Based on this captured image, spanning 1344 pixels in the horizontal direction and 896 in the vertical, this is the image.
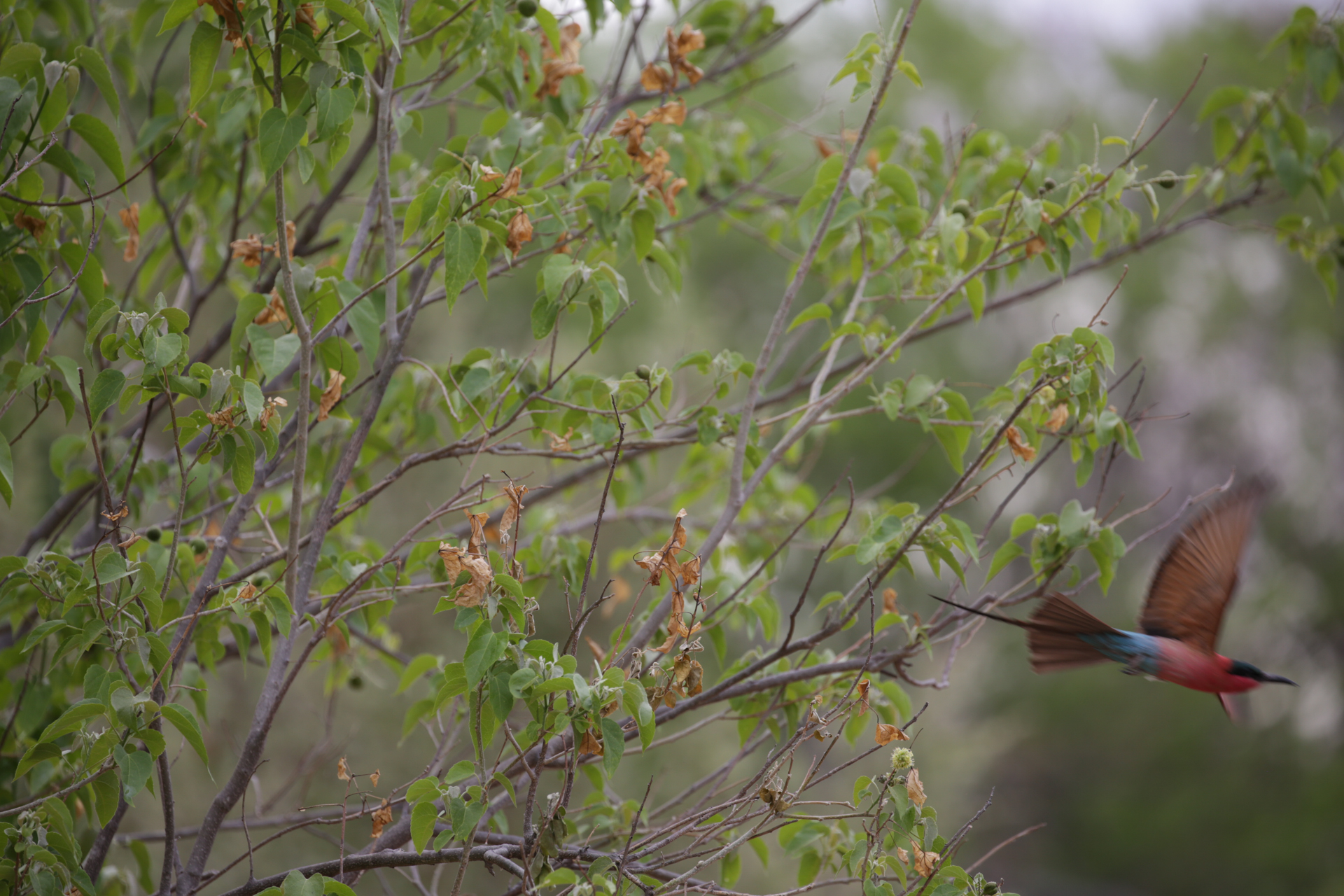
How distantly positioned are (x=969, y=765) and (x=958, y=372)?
6.10 m

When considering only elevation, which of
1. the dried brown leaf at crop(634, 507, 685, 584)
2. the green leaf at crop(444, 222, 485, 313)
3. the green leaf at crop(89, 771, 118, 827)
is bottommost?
the green leaf at crop(89, 771, 118, 827)

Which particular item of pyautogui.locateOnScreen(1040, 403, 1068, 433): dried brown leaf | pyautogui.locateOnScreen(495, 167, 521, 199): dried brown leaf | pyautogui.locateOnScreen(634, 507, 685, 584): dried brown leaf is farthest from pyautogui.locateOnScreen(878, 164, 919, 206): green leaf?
pyautogui.locateOnScreen(634, 507, 685, 584): dried brown leaf

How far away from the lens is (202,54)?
4.66ft

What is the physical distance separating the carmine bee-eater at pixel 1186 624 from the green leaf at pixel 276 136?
141 centimetres

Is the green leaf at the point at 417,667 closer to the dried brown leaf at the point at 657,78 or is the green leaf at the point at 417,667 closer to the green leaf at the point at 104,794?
the green leaf at the point at 104,794

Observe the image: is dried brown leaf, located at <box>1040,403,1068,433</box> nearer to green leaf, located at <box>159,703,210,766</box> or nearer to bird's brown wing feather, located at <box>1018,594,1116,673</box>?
bird's brown wing feather, located at <box>1018,594,1116,673</box>

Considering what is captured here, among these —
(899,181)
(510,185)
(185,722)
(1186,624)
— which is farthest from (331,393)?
(1186,624)

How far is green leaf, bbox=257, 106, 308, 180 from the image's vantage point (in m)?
1.41

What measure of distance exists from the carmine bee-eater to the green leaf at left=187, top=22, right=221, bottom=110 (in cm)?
157

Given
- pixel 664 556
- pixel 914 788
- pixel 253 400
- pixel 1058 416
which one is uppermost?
pixel 253 400

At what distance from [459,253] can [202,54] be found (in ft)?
1.55

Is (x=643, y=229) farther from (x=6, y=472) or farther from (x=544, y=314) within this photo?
(x=6, y=472)

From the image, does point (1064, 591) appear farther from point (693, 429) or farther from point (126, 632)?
point (126, 632)

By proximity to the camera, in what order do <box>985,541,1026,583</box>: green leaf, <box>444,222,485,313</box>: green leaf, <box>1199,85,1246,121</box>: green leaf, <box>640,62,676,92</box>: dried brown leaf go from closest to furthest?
1. <box>444,222,485,313</box>: green leaf
2. <box>985,541,1026,583</box>: green leaf
3. <box>640,62,676,92</box>: dried brown leaf
4. <box>1199,85,1246,121</box>: green leaf
